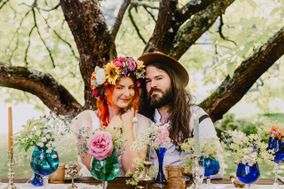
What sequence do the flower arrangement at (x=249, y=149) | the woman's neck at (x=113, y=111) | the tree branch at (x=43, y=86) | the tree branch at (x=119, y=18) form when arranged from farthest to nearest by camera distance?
the tree branch at (x=119, y=18), the tree branch at (x=43, y=86), the woman's neck at (x=113, y=111), the flower arrangement at (x=249, y=149)

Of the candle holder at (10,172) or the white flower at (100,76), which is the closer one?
the candle holder at (10,172)

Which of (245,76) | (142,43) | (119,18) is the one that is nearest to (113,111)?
(245,76)

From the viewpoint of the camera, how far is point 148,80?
3555mm

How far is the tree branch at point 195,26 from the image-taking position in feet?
13.8

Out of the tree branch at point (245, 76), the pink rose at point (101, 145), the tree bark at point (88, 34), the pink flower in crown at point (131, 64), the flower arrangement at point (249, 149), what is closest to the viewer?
the pink rose at point (101, 145)

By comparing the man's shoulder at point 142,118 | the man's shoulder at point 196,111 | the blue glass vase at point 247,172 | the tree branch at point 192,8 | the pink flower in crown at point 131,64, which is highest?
the tree branch at point 192,8

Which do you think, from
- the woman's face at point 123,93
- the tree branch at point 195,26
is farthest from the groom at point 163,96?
the tree branch at point 195,26

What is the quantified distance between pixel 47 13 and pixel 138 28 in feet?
3.05

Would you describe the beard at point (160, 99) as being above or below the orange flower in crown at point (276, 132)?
above

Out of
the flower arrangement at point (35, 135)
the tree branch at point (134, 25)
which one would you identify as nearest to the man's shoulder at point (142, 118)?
the flower arrangement at point (35, 135)

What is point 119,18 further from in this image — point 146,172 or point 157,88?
point 146,172

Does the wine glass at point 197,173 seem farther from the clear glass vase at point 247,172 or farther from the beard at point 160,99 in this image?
the beard at point 160,99

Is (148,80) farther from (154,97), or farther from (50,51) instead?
(50,51)

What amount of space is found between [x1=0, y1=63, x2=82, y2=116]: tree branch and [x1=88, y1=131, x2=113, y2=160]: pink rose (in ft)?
5.70
